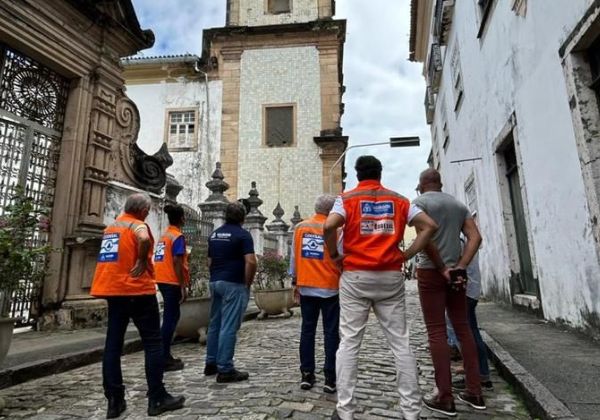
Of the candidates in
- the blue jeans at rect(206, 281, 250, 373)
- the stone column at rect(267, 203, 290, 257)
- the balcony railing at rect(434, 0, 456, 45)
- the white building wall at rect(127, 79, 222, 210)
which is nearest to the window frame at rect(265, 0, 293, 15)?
the white building wall at rect(127, 79, 222, 210)

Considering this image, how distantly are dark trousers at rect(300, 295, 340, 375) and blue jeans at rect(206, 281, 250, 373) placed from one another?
0.72 metres

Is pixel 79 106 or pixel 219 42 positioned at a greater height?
pixel 219 42

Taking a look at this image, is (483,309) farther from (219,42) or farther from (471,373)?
(219,42)

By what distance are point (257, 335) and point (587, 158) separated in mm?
5183

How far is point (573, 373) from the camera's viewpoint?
3410 mm

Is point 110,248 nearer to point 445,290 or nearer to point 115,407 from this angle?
point 115,407

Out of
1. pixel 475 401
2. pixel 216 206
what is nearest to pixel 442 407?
pixel 475 401

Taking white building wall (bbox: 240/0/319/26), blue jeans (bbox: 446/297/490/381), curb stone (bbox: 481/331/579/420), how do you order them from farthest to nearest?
white building wall (bbox: 240/0/319/26) < blue jeans (bbox: 446/297/490/381) < curb stone (bbox: 481/331/579/420)

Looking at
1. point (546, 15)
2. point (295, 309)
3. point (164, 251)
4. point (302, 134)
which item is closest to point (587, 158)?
point (546, 15)

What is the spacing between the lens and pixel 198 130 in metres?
19.9

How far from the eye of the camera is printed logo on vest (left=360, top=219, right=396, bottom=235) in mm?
2973

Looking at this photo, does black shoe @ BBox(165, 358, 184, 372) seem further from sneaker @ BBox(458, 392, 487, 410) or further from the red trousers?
sneaker @ BBox(458, 392, 487, 410)

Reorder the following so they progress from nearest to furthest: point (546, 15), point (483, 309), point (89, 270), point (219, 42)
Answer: point (546, 15) → point (89, 270) → point (483, 309) → point (219, 42)

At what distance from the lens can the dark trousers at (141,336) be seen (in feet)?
10.4
